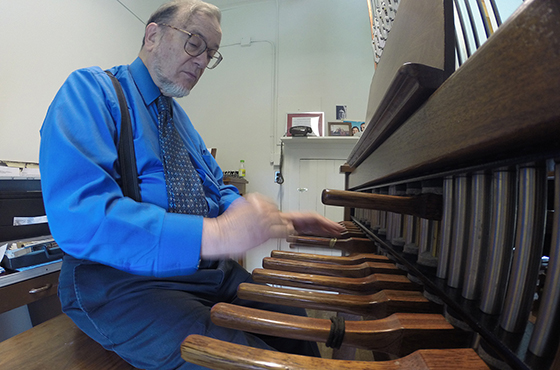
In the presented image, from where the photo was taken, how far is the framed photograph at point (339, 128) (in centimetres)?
327

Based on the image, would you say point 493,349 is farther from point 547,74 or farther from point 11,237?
point 11,237

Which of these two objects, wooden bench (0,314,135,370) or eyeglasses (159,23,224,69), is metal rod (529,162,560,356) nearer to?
A: wooden bench (0,314,135,370)

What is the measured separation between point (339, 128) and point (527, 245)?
10.2 ft

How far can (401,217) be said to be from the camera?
690mm

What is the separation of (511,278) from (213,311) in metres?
0.39

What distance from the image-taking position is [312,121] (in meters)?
3.38

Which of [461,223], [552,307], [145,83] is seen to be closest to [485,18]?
[461,223]

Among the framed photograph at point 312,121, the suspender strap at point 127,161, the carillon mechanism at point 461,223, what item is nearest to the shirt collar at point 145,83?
the suspender strap at point 127,161

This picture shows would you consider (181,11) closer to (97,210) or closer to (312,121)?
(97,210)

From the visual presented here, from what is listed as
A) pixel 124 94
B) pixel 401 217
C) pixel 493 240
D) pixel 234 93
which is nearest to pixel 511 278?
pixel 493 240

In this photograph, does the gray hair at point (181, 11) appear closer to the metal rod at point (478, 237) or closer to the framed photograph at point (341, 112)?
the metal rod at point (478, 237)

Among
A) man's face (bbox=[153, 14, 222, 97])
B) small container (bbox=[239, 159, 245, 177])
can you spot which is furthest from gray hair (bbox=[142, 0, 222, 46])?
small container (bbox=[239, 159, 245, 177])

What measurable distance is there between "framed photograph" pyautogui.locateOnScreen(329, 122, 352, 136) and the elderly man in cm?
255

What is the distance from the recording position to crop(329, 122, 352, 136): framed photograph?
3.27m
